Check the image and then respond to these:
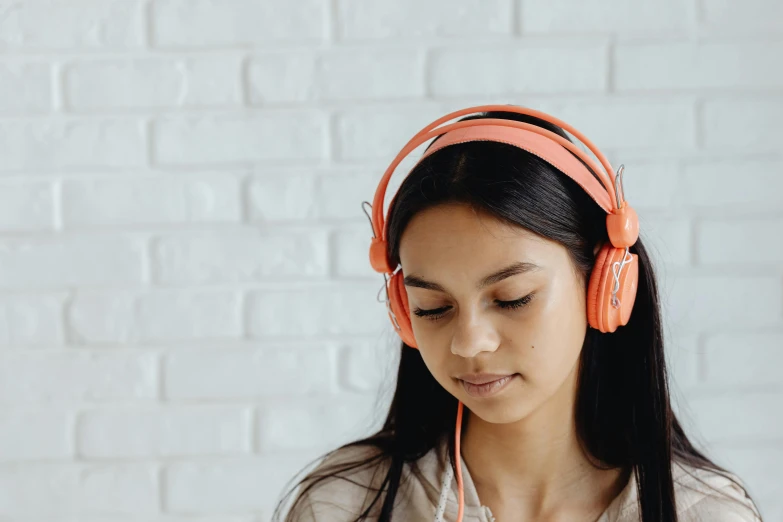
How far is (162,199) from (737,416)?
1053 millimetres

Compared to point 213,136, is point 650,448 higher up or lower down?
lower down

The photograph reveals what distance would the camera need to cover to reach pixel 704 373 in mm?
1552

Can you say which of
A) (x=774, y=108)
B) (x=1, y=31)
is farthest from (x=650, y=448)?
(x=1, y=31)

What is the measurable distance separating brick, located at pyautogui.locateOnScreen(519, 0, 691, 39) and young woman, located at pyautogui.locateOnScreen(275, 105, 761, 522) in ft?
1.55

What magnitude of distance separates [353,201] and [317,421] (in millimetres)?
384

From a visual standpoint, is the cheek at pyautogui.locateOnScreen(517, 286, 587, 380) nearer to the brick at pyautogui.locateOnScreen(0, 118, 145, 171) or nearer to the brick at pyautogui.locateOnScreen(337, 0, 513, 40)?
the brick at pyautogui.locateOnScreen(337, 0, 513, 40)

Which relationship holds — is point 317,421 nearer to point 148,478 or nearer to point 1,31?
point 148,478

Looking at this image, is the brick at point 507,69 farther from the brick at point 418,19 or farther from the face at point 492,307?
the face at point 492,307

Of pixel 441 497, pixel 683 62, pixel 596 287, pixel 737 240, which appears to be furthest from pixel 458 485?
pixel 683 62

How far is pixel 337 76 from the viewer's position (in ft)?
4.90

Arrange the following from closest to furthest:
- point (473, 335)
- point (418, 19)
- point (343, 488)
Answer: point (473, 335) → point (343, 488) → point (418, 19)

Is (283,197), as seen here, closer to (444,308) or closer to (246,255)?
(246,255)

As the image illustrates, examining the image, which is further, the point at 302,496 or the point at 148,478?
the point at 148,478

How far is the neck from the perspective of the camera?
1.10 meters
